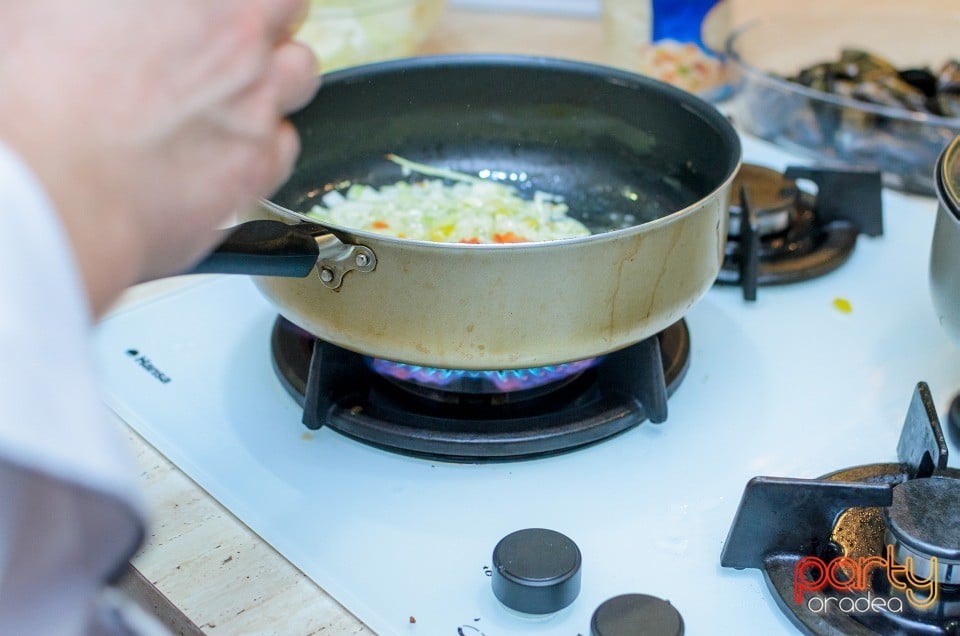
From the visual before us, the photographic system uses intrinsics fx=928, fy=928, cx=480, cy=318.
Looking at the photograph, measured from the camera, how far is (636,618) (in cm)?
49

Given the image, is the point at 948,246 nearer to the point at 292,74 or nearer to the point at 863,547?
the point at 863,547

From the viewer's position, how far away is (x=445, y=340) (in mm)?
575

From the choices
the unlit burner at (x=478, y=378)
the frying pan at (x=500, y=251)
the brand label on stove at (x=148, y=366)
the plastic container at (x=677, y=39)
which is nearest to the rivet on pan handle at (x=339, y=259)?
the frying pan at (x=500, y=251)

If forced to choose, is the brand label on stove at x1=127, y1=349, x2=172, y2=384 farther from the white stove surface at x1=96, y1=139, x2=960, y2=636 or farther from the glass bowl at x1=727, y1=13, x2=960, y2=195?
the glass bowl at x1=727, y1=13, x2=960, y2=195

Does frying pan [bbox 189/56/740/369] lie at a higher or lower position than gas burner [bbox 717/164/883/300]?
higher

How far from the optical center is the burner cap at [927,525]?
0.48 m

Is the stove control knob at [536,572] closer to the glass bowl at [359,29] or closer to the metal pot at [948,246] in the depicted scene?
the metal pot at [948,246]

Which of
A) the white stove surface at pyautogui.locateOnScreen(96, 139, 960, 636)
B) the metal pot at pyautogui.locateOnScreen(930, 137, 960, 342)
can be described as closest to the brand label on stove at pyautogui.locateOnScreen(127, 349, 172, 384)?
the white stove surface at pyautogui.locateOnScreen(96, 139, 960, 636)

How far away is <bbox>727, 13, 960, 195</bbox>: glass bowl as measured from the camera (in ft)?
3.31

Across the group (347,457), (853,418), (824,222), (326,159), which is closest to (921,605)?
(853,418)

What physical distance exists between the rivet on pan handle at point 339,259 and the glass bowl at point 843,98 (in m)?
0.64

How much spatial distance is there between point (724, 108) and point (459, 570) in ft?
2.84

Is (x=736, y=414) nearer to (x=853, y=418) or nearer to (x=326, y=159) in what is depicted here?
(x=853, y=418)

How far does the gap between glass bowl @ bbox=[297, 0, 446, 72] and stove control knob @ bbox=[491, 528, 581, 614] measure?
737 millimetres
